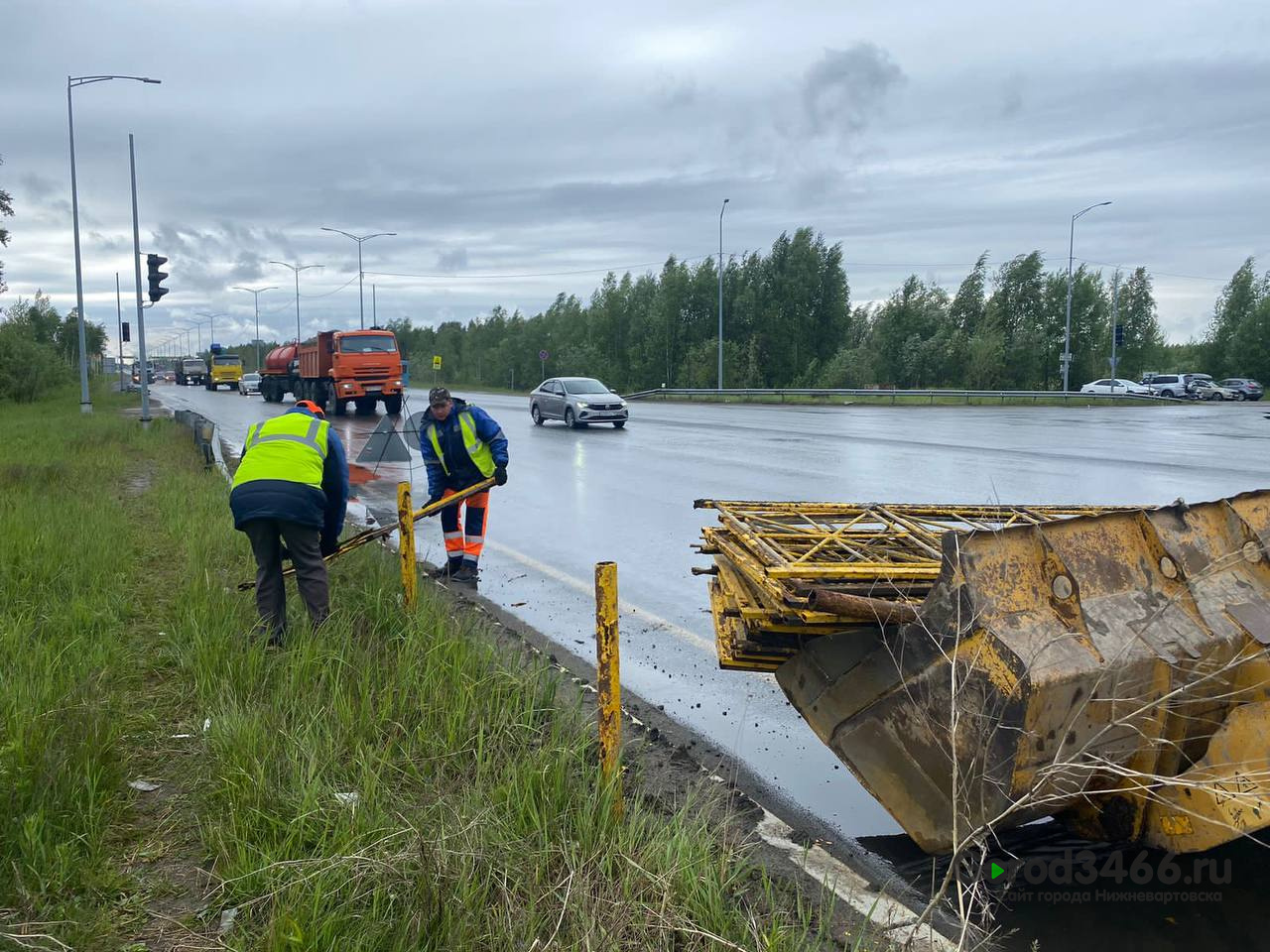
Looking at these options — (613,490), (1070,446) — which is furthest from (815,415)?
(613,490)

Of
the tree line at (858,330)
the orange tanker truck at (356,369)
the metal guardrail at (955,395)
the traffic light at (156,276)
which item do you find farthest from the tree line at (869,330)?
the traffic light at (156,276)

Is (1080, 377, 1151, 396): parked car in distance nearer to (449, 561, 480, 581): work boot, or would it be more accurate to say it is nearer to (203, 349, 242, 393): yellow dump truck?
(449, 561, 480, 581): work boot

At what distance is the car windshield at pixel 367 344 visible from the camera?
3209 cm

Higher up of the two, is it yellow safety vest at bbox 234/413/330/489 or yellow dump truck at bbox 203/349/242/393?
yellow dump truck at bbox 203/349/242/393

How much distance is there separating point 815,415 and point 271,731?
2926cm

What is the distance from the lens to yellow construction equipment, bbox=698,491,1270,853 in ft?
10.2

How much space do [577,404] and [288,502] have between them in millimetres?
20839

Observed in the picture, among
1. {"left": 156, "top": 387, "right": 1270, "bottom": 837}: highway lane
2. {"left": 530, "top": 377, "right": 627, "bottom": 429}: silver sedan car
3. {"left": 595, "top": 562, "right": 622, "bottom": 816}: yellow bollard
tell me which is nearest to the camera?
{"left": 595, "top": 562, "right": 622, "bottom": 816}: yellow bollard

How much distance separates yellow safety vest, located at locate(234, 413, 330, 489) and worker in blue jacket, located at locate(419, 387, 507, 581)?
7.66ft

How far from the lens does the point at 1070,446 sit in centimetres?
1984

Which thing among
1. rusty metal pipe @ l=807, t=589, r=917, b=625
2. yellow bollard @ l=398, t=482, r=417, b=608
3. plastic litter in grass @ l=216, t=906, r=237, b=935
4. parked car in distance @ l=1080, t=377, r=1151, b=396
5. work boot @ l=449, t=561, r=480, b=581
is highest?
parked car in distance @ l=1080, t=377, r=1151, b=396

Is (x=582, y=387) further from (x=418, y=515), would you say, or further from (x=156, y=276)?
(x=418, y=515)

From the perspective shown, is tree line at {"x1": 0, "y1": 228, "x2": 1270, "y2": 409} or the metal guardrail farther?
tree line at {"x1": 0, "y1": 228, "x2": 1270, "y2": 409}

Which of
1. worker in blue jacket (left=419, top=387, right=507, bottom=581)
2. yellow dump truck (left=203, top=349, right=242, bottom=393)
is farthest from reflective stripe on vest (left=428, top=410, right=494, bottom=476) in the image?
yellow dump truck (left=203, top=349, right=242, bottom=393)
